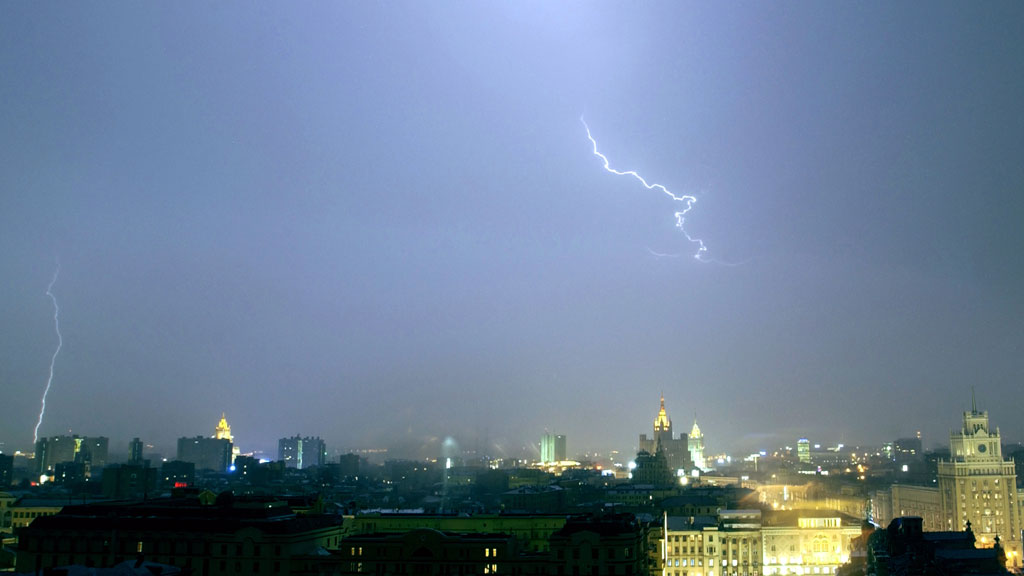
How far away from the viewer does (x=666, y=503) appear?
114250mm

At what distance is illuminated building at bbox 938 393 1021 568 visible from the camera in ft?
398

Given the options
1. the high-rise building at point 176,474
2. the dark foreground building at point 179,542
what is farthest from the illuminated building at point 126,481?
the dark foreground building at point 179,542

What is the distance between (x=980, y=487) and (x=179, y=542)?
10551 centimetres

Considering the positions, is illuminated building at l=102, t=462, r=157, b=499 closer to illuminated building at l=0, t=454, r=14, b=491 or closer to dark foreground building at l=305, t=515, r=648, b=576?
illuminated building at l=0, t=454, r=14, b=491

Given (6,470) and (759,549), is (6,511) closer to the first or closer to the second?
(759,549)

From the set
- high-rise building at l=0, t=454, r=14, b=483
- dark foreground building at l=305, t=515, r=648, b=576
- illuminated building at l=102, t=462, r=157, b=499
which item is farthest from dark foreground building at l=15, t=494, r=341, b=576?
high-rise building at l=0, t=454, r=14, b=483

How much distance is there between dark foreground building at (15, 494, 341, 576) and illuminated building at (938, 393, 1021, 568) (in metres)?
95.0

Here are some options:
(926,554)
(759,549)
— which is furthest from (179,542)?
(759,549)

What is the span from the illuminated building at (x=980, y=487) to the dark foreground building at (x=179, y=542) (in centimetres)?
9499

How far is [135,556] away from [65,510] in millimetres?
13398

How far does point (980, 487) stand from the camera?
124 metres

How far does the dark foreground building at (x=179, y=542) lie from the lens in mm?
56781

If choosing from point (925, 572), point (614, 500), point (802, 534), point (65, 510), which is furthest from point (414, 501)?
point (925, 572)

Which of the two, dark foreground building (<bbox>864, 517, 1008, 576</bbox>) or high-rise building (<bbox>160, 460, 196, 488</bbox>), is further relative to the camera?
high-rise building (<bbox>160, 460, 196, 488</bbox>)
